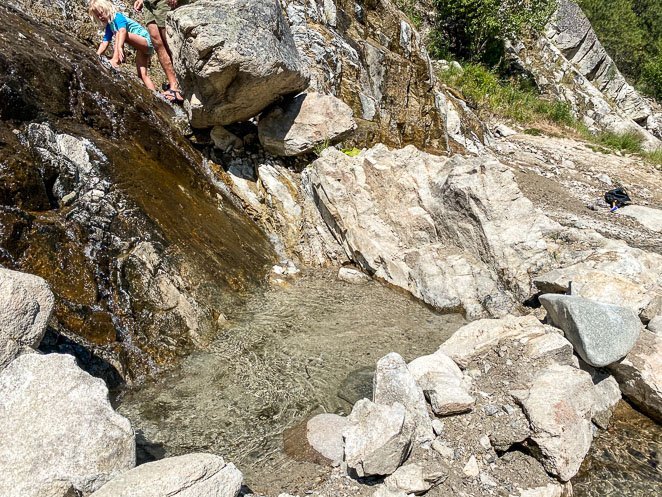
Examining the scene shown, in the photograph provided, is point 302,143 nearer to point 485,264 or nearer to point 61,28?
point 485,264

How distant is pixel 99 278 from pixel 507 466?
220 inches

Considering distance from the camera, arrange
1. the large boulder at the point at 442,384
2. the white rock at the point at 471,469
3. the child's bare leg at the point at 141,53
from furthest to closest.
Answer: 1. the child's bare leg at the point at 141,53
2. the large boulder at the point at 442,384
3. the white rock at the point at 471,469

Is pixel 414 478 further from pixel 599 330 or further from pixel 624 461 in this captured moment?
pixel 599 330

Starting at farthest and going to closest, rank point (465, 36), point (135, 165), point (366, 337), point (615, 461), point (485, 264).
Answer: point (465, 36)
point (485, 264)
point (135, 165)
point (366, 337)
point (615, 461)

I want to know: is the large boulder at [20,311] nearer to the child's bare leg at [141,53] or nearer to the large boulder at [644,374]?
the large boulder at [644,374]

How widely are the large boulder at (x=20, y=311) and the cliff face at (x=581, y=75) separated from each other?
88.1ft

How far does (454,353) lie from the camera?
6102 mm

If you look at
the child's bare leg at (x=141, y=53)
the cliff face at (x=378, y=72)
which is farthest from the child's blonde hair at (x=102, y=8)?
the cliff face at (x=378, y=72)

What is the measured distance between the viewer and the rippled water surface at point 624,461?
4738 mm

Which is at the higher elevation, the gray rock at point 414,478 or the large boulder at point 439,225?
the large boulder at point 439,225

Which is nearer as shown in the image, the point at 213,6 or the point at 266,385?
the point at 266,385

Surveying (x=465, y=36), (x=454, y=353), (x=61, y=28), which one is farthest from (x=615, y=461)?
(x=465, y=36)

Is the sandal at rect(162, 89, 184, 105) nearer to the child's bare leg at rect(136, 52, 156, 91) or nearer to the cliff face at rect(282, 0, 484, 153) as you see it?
the child's bare leg at rect(136, 52, 156, 91)

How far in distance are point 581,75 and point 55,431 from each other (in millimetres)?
33718
